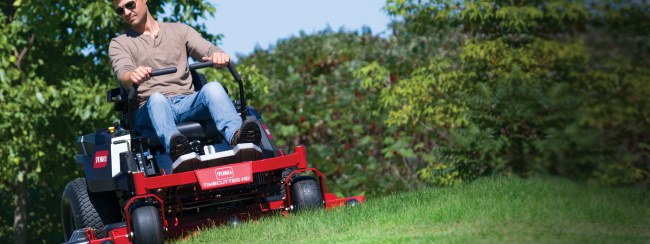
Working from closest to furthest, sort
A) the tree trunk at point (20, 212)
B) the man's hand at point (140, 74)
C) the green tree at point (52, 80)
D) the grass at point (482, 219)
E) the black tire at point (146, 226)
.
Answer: the grass at point (482, 219) < the black tire at point (146, 226) < the man's hand at point (140, 74) < the green tree at point (52, 80) < the tree trunk at point (20, 212)

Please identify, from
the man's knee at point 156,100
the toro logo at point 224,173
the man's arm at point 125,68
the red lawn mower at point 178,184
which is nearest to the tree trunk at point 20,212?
the red lawn mower at point 178,184

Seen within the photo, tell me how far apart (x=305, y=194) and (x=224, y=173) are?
27.3 inches

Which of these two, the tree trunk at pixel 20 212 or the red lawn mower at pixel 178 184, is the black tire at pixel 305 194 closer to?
the red lawn mower at pixel 178 184

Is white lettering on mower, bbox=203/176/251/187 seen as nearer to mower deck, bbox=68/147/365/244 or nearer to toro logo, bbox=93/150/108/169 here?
mower deck, bbox=68/147/365/244

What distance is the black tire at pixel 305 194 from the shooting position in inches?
227

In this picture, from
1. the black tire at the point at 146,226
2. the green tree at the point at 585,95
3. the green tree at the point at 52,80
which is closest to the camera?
the green tree at the point at 585,95

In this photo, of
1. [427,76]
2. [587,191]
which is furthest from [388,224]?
[427,76]

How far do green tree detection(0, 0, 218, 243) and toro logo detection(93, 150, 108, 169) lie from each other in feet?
14.0

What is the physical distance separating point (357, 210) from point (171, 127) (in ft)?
4.15

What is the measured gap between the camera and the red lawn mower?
5254mm

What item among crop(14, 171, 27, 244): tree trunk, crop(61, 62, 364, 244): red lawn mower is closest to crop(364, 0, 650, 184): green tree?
crop(61, 62, 364, 244): red lawn mower

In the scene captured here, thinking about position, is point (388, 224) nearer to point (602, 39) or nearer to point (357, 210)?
point (357, 210)

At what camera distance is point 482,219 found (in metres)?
4.57

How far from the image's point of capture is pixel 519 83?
391cm
